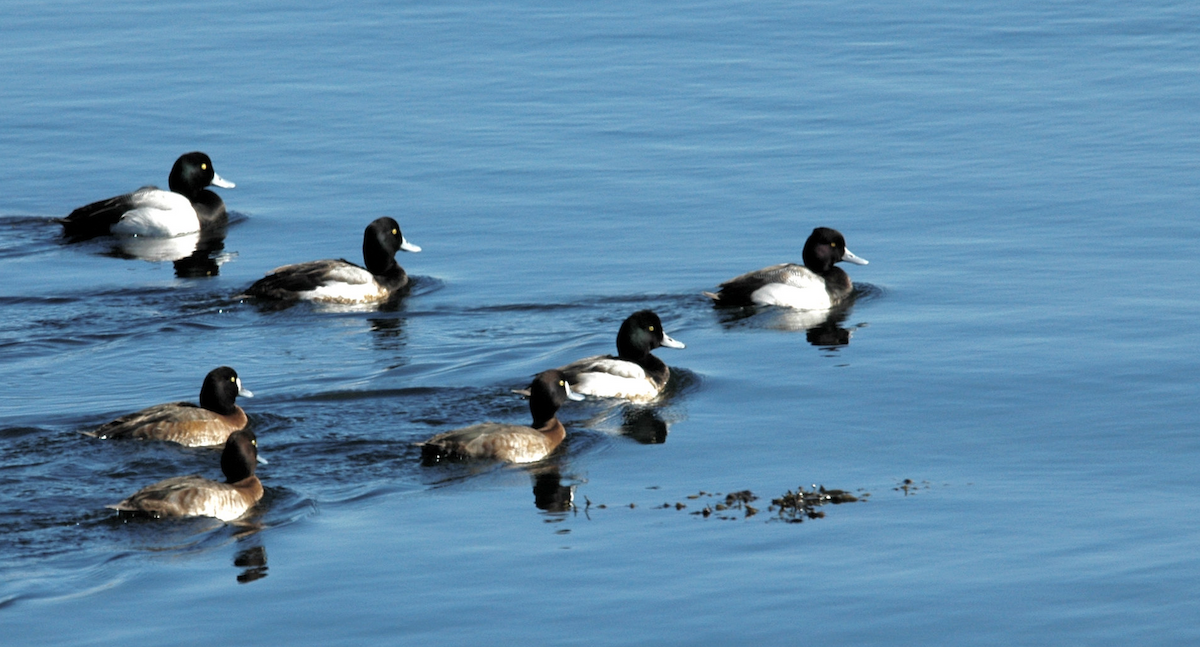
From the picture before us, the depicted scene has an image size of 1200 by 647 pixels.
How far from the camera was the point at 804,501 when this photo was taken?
1320 centimetres

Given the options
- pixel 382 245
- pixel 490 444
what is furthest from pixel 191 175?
pixel 490 444

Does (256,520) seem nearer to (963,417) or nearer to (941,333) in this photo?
(963,417)

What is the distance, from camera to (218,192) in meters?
26.4

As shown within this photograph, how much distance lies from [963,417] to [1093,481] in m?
1.91

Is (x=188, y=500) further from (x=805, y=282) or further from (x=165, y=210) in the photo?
(x=165, y=210)

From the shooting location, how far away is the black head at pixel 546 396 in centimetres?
1469

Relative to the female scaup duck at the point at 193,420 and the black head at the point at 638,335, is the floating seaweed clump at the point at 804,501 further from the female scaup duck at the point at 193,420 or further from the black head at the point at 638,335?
the female scaup duck at the point at 193,420

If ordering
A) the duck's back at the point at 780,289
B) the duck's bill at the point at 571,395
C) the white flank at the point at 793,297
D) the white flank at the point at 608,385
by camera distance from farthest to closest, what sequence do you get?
the white flank at the point at 793,297, the duck's back at the point at 780,289, the white flank at the point at 608,385, the duck's bill at the point at 571,395

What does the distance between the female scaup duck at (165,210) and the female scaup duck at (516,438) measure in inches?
403

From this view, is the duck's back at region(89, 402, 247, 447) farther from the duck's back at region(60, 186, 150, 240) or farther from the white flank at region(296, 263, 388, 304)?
the duck's back at region(60, 186, 150, 240)

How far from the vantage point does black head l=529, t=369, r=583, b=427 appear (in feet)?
48.2

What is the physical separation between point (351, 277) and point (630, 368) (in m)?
4.86

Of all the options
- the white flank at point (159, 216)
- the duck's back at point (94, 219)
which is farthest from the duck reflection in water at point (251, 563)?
the white flank at point (159, 216)

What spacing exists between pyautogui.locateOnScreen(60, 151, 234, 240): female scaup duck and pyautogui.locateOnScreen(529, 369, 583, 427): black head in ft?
33.6
